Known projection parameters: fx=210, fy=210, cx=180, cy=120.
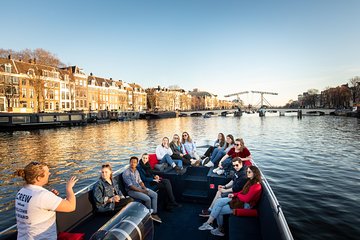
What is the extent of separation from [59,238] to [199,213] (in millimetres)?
3920

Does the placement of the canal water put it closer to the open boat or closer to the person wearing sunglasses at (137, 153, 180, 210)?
the open boat

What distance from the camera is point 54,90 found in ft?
197

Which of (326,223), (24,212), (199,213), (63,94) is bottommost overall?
(326,223)

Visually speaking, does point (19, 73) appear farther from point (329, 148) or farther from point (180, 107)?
point (180, 107)

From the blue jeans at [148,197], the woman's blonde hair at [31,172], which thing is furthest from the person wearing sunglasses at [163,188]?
the woman's blonde hair at [31,172]

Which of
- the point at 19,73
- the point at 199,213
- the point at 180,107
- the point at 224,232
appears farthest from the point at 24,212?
the point at 180,107

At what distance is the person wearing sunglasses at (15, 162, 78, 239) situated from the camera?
9.18ft

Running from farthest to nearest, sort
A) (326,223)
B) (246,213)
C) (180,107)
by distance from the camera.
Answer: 1. (180,107)
2. (326,223)
3. (246,213)

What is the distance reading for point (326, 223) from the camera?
7797mm

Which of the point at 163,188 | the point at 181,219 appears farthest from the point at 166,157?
the point at 181,219

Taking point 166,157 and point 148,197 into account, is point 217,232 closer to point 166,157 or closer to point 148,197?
point 148,197

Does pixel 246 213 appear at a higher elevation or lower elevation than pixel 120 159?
higher

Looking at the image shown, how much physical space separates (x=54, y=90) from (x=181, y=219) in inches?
2591

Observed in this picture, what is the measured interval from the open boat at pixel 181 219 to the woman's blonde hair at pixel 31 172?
3.68 feet
